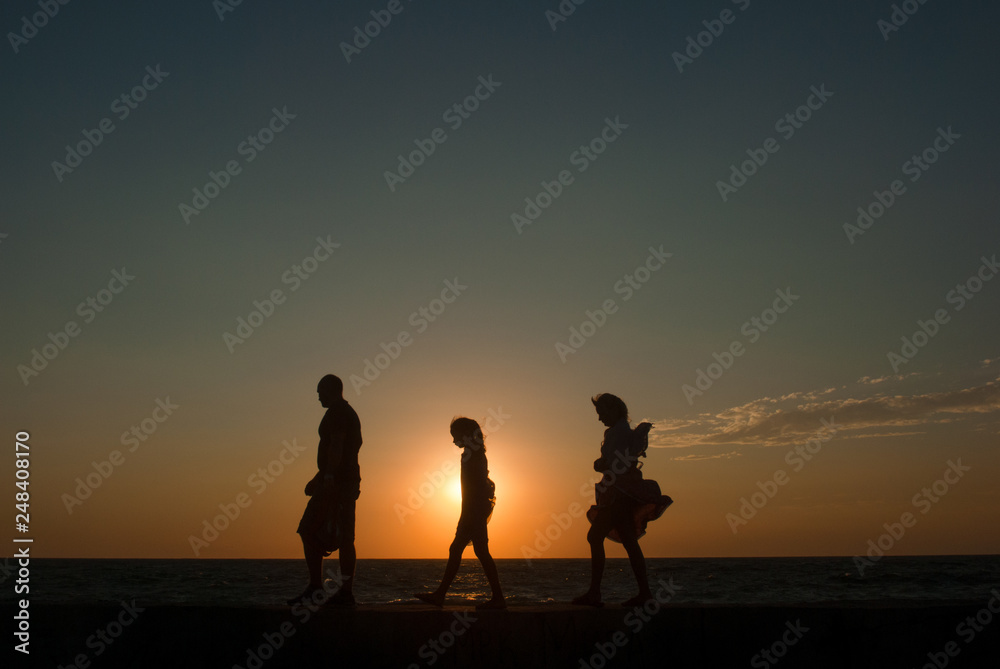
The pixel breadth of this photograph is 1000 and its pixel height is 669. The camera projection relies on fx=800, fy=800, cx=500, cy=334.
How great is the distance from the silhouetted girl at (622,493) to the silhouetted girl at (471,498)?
3.06 ft

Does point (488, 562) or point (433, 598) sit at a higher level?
point (488, 562)

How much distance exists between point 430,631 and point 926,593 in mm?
43955

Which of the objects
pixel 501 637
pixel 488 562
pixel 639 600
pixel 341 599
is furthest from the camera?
pixel 488 562

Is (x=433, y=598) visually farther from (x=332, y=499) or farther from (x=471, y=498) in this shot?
(x=332, y=499)

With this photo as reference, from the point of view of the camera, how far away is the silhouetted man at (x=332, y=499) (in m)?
6.56

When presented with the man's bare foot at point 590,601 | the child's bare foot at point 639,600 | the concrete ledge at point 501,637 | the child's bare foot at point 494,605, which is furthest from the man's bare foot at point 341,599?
the child's bare foot at point 639,600

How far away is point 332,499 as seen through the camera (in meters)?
6.60

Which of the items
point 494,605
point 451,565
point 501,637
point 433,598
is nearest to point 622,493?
point 494,605

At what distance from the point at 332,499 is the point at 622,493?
2.43 m

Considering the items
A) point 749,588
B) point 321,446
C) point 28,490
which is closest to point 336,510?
point 321,446

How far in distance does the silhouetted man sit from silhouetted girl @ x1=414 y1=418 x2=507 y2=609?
0.88m

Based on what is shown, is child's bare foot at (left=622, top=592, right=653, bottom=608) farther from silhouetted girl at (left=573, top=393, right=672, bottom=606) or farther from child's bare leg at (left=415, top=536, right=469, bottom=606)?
child's bare leg at (left=415, top=536, right=469, bottom=606)

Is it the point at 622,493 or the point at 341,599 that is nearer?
the point at 341,599

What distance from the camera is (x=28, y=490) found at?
7695mm
